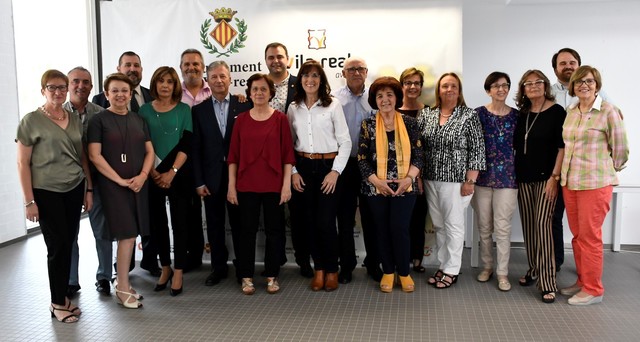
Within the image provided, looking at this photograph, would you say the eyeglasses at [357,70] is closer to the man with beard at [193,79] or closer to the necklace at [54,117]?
the man with beard at [193,79]

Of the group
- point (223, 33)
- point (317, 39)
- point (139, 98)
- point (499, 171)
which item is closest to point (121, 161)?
point (139, 98)

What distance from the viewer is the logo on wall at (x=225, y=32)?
446cm

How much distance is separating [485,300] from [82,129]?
Answer: 118 inches

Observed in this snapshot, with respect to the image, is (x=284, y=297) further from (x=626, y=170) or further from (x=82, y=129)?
(x=626, y=170)

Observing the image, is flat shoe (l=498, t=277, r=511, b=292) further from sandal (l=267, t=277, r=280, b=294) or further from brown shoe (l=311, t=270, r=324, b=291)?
sandal (l=267, t=277, r=280, b=294)

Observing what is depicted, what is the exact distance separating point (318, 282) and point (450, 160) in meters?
1.34

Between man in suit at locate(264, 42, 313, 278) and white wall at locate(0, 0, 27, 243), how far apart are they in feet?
10.1

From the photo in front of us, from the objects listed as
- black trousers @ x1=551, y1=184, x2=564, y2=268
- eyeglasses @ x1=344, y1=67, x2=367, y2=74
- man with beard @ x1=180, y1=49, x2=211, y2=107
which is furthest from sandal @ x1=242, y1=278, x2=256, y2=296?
black trousers @ x1=551, y1=184, x2=564, y2=268

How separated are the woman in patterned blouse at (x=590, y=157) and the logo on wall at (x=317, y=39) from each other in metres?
2.06

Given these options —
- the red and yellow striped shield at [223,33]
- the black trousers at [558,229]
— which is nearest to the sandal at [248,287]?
the red and yellow striped shield at [223,33]

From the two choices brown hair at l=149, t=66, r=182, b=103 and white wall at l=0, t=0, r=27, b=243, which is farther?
white wall at l=0, t=0, r=27, b=243

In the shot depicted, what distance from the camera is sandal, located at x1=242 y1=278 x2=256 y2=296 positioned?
11.9 feet

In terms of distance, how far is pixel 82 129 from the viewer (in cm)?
324

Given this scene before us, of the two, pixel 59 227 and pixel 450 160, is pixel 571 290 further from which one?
pixel 59 227
